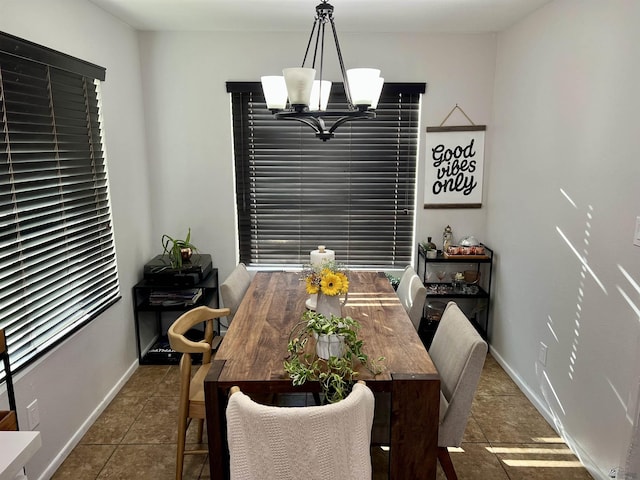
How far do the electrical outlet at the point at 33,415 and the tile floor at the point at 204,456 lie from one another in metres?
0.32

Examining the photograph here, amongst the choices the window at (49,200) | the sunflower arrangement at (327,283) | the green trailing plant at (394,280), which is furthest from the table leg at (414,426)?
the green trailing plant at (394,280)

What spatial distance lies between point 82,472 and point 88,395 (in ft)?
1.58

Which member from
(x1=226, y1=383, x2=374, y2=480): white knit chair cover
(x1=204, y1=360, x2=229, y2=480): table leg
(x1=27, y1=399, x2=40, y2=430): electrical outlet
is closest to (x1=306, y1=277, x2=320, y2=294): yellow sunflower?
(x1=204, y1=360, x2=229, y2=480): table leg

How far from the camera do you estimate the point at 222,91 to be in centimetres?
342

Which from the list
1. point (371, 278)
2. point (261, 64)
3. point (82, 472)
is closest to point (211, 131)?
point (261, 64)

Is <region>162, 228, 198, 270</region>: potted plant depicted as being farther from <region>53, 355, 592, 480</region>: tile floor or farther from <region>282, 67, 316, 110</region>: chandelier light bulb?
<region>282, 67, 316, 110</region>: chandelier light bulb

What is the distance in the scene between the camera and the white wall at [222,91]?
3352mm

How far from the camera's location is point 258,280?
2.98 meters

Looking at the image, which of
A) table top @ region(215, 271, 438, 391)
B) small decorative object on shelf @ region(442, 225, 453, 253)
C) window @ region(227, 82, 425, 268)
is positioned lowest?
table top @ region(215, 271, 438, 391)

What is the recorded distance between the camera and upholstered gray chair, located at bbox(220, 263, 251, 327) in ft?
8.48

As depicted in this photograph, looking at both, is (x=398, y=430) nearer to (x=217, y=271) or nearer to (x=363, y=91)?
(x=363, y=91)

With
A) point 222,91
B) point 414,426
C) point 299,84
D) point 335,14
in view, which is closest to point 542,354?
point 414,426

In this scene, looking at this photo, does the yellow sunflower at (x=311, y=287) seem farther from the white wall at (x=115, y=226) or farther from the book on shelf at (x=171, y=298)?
the book on shelf at (x=171, y=298)

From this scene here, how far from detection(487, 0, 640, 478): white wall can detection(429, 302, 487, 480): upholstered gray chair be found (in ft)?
2.22
